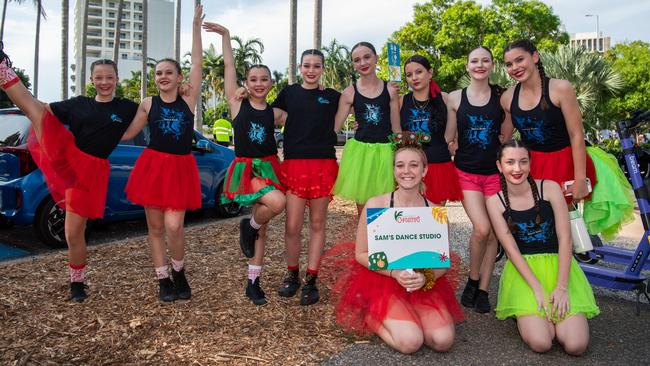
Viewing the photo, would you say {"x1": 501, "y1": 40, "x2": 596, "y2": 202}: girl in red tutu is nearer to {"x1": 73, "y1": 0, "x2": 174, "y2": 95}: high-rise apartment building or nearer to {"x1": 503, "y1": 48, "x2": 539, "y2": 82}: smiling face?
{"x1": 503, "y1": 48, "x2": 539, "y2": 82}: smiling face

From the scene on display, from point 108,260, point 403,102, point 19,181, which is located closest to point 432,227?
point 403,102

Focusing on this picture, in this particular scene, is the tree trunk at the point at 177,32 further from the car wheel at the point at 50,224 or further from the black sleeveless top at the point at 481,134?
the black sleeveless top at the point at 481,134

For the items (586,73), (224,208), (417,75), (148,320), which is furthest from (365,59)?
(586,73)

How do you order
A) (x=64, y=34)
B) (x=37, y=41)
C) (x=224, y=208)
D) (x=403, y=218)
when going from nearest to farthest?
(x=403, y=218) → (x=224, y=208) → (x=64, y=34) → (x=37, y=41)

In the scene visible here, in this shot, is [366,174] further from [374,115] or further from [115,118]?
[115,118]

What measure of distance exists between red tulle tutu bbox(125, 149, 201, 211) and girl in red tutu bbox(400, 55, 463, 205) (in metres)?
1.82

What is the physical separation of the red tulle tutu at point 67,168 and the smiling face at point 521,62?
3253mm

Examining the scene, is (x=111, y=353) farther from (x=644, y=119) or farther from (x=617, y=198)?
(x=644, y=119)

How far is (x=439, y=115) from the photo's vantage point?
3.89 metres

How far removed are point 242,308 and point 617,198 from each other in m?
3.05

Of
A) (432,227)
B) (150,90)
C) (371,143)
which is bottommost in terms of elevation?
(432,227)

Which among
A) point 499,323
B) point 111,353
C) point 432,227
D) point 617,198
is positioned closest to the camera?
point 111,353

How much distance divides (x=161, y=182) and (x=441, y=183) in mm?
2185

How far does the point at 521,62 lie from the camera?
11.8 ft
